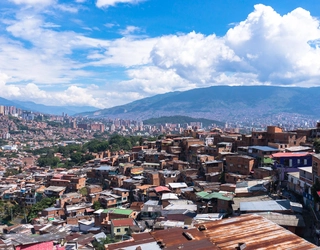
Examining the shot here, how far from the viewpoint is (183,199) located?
19.1 m

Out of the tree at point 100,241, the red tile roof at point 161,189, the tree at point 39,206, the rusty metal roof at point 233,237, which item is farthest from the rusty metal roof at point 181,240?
the tree at point 39,206

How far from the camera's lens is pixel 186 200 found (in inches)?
728

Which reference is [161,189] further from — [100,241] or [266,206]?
[266,206]

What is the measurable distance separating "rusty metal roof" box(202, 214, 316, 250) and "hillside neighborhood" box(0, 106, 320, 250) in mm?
19

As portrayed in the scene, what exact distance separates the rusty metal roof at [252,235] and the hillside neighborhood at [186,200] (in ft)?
0.06

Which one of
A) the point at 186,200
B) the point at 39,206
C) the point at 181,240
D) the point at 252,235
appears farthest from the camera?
the point at 39,206

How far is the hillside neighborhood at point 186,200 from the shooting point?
658 centimetres

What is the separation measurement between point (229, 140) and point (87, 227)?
14126 mm

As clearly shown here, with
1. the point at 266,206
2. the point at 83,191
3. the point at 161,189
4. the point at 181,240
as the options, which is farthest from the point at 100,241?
the point at 83,191

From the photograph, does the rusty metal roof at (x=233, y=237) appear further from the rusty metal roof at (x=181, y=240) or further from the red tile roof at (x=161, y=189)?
the red tile roof at (x=161, y=189)

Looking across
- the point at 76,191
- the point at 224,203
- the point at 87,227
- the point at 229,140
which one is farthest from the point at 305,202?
the point at 76,191

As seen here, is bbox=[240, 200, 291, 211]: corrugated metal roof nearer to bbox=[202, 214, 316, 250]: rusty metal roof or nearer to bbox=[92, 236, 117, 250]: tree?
bbox=[202, 214, 316, 250]: rusty metal roof

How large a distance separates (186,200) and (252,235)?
12402 millimetres

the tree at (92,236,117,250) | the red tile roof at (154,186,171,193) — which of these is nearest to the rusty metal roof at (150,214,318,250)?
the tree at (92,236,117,250)
